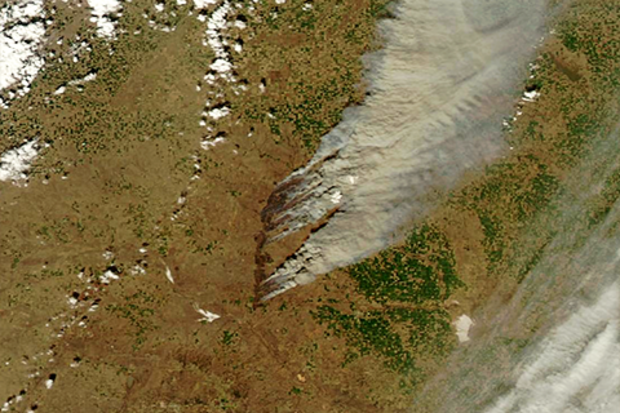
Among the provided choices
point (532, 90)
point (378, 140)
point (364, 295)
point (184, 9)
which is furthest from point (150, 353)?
point (532, 90)

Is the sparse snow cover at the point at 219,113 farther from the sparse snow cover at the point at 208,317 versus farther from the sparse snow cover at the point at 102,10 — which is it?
the sparse snow cover at the point at 208,317

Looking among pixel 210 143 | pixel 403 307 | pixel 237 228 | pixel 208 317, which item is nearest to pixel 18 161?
pixel 210 143

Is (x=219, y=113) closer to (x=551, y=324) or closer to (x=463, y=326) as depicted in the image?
(x=463, y=326)

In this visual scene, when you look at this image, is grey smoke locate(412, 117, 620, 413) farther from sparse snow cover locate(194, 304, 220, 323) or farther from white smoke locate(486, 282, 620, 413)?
sparse snow cover locate(194, 304, 220, 323)

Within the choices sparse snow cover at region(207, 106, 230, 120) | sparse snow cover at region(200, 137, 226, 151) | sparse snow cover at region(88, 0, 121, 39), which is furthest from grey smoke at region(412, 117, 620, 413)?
sparse snow cover at region(88, 0, 121, 39)

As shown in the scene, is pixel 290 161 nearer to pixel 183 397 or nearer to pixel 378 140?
pixel 378 140

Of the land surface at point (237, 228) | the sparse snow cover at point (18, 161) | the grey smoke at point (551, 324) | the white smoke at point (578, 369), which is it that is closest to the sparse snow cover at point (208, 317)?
the land surface at point (237, 228)
